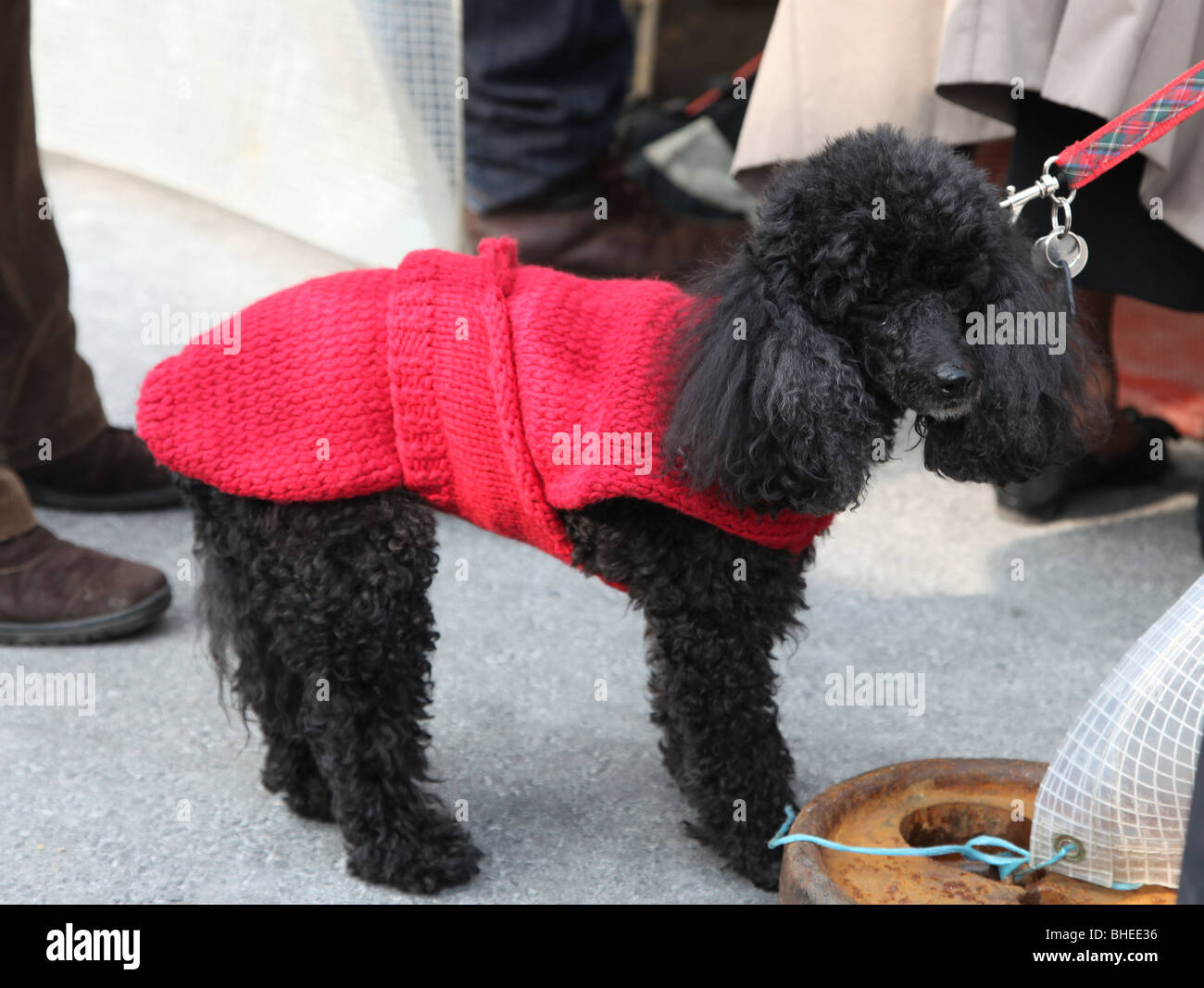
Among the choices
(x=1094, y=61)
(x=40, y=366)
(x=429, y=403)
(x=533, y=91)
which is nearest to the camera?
(x=429, y=403)

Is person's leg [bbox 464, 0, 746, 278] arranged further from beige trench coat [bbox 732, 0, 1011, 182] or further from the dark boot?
the dark boot

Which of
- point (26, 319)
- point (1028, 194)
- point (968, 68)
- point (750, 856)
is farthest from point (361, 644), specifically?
point (968, 68)

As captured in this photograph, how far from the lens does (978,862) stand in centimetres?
197

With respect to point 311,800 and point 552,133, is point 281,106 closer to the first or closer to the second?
point 552,133

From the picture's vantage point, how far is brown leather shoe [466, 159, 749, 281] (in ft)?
13.2

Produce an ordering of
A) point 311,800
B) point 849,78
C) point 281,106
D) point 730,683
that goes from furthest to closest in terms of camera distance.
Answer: point 281,106 → point 849,78 → point 311,800 → point 730,683

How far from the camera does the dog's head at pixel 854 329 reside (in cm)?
173

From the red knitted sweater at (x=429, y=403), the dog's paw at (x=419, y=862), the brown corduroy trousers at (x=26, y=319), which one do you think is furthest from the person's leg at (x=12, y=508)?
the dog's paw at (x=419, y=862)

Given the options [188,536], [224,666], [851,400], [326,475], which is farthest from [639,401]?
[188,536]

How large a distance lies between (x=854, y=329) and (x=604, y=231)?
2.42 m

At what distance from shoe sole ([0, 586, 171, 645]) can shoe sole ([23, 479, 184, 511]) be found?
1.79 ft

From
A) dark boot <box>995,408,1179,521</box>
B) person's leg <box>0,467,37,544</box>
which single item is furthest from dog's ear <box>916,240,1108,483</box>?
person's leg <box>0,467,37,544</box>

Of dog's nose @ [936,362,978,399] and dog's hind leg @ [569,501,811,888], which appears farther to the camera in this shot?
dog's hind leg @ [569,501,811,888]

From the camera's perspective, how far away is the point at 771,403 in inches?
68.4
